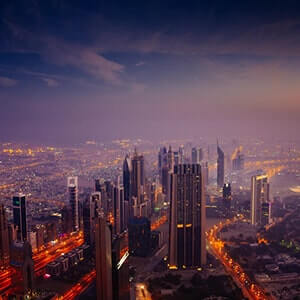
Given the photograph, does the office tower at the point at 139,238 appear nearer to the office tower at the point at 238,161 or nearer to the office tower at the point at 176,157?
the office tower at the point at 176,157

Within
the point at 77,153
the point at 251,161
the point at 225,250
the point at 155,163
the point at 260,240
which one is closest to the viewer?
the point at 77,153

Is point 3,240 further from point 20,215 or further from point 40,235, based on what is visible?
point 40,235

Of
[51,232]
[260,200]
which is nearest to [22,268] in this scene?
[51,232]

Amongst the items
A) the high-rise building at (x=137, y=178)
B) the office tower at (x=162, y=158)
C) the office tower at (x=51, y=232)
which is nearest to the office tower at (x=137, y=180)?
the high-rise building at (x=137, y=178)

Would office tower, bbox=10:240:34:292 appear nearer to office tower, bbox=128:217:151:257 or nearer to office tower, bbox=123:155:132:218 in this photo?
office tower, bbox=128:217:151:257

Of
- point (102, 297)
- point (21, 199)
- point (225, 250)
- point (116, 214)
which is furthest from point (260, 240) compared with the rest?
point (102, 297)

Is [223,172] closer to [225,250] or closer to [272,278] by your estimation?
[225,250]
